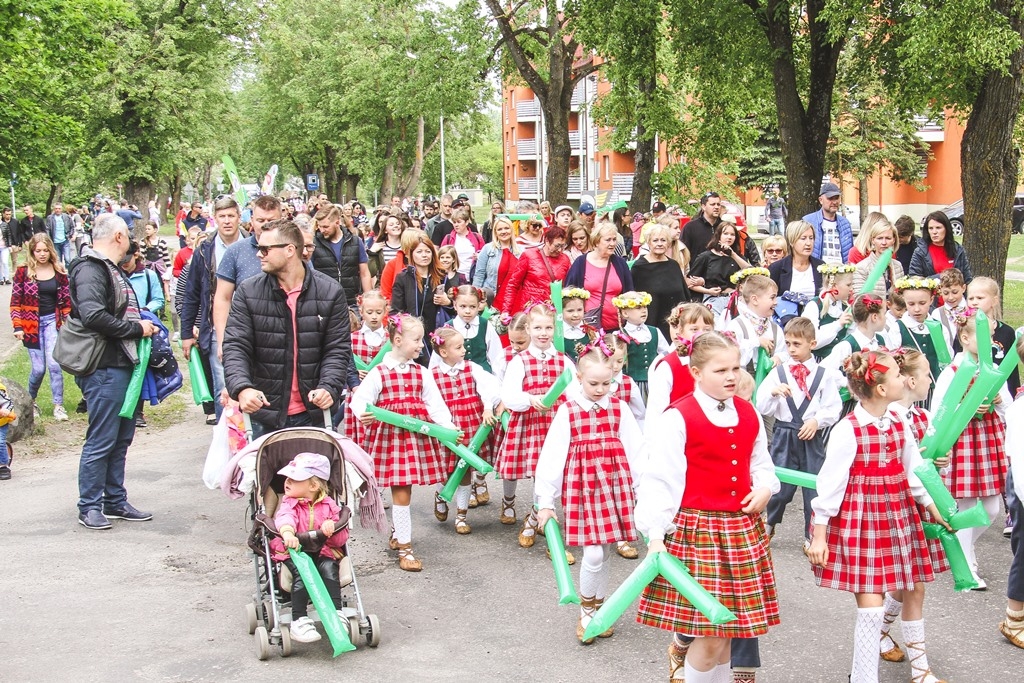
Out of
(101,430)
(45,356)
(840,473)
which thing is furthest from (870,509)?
(45,356)

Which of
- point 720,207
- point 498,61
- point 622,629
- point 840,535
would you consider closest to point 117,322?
point 622,629

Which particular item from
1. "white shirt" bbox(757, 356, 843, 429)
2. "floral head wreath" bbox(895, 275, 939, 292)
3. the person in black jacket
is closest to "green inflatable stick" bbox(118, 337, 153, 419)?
the person in black jacket

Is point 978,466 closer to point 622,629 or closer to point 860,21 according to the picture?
point 622,629

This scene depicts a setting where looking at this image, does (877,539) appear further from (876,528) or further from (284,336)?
(284,336)

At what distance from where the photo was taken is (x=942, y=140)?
180ft

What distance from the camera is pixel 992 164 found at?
44.0 feet

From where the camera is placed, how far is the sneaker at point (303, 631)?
559cm

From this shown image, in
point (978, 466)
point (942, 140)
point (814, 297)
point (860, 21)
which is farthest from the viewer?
point (942, 140)

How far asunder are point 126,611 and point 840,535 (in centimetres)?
404

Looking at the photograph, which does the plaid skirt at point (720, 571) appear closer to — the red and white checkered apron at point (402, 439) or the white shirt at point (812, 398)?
the white shirt at point (812, 398)

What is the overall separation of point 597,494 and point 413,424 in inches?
61.9

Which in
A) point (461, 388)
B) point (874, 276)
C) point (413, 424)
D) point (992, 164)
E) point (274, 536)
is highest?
point (992, 164)

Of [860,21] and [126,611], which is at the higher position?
[860,21]

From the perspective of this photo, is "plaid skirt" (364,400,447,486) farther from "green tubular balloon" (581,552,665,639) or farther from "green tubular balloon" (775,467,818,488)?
"green tubular balloon" (581,552,665,639)
